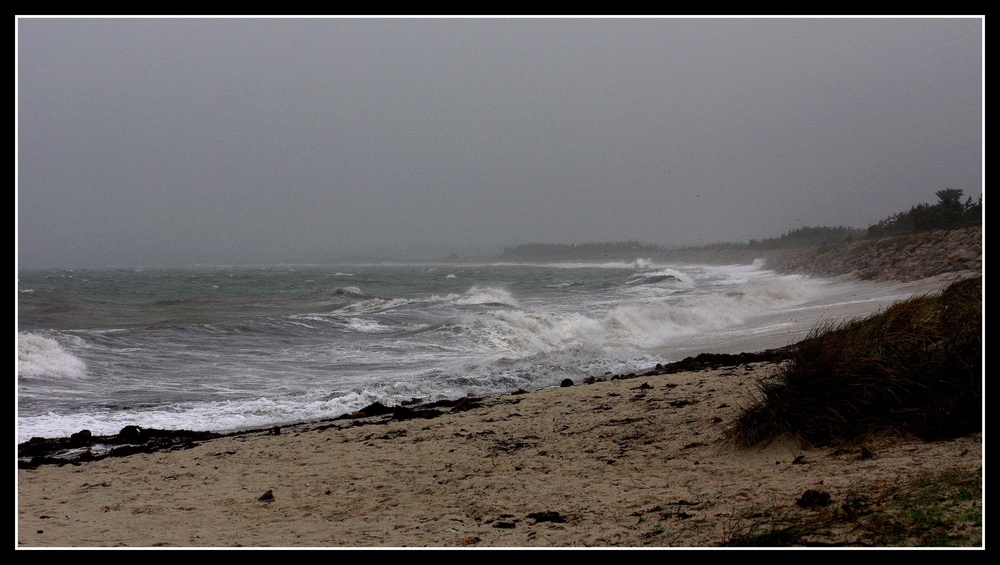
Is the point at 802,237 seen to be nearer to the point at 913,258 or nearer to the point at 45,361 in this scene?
the point at 913,258

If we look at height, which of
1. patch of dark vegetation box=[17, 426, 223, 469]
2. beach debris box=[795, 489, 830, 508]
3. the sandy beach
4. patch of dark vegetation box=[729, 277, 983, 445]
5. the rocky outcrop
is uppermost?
the rocky outcrop

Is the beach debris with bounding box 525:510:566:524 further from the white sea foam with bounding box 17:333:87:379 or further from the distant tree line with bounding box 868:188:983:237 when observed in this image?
the distant tree line with bounding box 868:188:983:237

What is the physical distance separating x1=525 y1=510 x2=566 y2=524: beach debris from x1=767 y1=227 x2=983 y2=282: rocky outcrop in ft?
46.5

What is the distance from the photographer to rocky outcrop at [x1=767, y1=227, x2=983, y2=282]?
20641mm

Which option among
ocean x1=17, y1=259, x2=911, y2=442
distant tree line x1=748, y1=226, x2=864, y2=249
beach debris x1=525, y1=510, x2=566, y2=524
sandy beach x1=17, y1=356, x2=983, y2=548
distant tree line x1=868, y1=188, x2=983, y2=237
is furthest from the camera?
distant tree line x1=748, y1=226, x2=864, y2=249

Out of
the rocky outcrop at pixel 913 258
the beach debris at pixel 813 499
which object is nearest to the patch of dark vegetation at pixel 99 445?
the beach debris at pixel 813 499

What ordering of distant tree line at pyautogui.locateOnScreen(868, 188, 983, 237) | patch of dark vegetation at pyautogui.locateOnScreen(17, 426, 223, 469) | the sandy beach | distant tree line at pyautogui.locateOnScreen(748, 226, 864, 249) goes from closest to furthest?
the sandy beach
patch of dark vegetation at pyautogui.locateOnScreen(17, 426, 223, 469)
distant tree line at pyautogui.locateOnScreen(868, 188, 983, 237)
distant tree line at pyautogui.locateOnScreen(748, 226, 864, 249)

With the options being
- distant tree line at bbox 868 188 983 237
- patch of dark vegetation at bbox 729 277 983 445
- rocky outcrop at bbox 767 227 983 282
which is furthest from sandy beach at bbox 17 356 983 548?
distant tree line at bbox 868 188 983 237

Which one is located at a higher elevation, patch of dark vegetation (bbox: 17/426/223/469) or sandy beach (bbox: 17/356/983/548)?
sandy beach (bbox: 17/356/983/548)

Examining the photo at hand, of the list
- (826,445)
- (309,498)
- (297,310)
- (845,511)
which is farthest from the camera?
(297,310)

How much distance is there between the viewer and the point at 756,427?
14.5ft

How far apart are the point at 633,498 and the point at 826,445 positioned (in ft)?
4.72

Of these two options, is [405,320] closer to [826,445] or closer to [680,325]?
[680,325]
